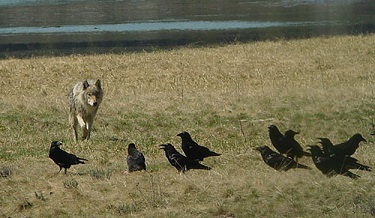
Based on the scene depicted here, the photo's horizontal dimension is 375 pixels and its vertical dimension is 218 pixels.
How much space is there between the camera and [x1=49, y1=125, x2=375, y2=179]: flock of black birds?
10.1m

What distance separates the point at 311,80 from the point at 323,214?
14.0m

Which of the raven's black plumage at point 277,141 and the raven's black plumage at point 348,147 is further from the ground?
the raven's black plumage at point 348,147

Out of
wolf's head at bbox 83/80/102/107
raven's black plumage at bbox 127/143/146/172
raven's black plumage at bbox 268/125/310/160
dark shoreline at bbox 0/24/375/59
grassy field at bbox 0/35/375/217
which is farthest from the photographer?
dark shoreline at bbox 0/24/375/59

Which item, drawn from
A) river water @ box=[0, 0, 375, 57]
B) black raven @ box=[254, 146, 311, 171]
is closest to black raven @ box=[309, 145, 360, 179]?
black raven @ box=[254, 146, 311, 171]

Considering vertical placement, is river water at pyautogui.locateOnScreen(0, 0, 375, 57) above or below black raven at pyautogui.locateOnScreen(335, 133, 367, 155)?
below

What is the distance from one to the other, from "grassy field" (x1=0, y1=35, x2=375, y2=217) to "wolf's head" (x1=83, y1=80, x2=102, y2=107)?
2.36 feet

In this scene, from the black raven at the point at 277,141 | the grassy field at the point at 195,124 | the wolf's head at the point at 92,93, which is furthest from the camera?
the wolf's head at the point at 92,93

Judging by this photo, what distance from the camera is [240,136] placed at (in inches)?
607

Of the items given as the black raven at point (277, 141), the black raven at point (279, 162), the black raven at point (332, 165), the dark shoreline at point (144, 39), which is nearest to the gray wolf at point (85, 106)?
the black raven at point (277, 141)

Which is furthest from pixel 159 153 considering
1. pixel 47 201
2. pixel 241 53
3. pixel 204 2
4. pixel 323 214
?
pixel 204 2

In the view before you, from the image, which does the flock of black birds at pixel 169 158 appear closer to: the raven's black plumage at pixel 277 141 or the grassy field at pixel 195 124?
the grassy field at pixel 195 124

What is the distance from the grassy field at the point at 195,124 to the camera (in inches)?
375

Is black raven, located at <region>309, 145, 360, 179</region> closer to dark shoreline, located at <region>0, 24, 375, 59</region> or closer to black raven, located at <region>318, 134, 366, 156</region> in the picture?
black raven, located at <region>318, 134, 366, 156</region>

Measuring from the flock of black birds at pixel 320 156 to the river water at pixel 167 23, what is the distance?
24.6m
